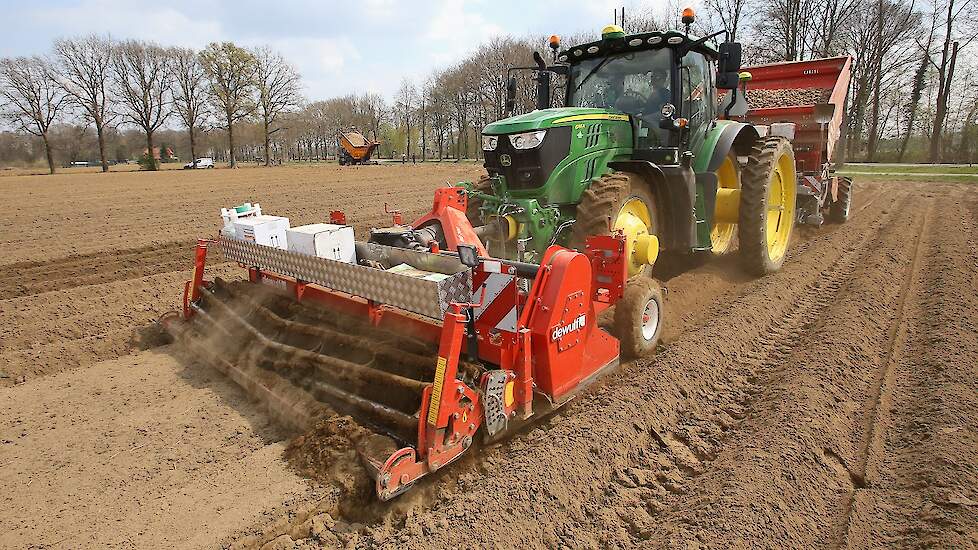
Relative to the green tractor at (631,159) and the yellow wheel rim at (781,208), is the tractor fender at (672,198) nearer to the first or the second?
the green tractor at (631,159)

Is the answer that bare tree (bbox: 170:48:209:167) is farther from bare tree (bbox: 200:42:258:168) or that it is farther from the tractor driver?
the tractor driver


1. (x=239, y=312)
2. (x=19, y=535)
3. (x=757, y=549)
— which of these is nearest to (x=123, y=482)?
(x=19, y=535)

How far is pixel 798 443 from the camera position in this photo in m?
3.46

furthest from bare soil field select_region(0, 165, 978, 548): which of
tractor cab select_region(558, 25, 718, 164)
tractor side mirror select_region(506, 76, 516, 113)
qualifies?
tractor side mirror select_region(506, 76, 516, 113)

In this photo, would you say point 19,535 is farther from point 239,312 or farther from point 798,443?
point 798,443

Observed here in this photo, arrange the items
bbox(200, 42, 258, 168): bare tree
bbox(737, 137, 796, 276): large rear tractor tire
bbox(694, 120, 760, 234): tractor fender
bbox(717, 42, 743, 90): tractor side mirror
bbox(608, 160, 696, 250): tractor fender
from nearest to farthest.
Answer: bbox(608, 160, 696, 250): tractor fender → bbox(717, 42, 743, 90): tractor side mirror → bbox(694, 120, 760, 234): tractor fender → bbox(737, 137, 796, 276): large rear tractor tire → bbox(200, 42, 258, 168): bare tree

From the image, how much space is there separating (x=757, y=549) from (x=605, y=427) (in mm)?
1177

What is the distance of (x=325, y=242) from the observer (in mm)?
4656

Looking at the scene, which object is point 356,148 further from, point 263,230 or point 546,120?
point 546,120

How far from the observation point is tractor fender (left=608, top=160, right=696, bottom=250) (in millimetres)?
5934

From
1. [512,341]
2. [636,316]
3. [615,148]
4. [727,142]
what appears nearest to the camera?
[512,341]

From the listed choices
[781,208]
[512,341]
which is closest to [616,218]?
[512,341]

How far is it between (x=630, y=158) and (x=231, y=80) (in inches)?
2036

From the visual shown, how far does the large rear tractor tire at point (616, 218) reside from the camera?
515 centimetres
